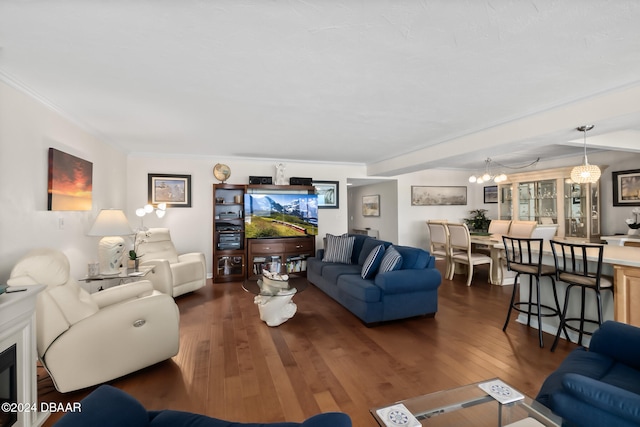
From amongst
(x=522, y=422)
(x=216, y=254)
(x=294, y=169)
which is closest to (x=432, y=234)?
(x=294, y=169)

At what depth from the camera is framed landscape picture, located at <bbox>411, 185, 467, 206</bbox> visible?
7.24m

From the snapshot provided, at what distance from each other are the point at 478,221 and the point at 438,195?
115cm

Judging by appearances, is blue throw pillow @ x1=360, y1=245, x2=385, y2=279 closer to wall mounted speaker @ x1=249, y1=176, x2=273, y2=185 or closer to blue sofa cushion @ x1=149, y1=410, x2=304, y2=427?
blue sofa cushion @ x1=149, y1=410, x2=304, y2=427

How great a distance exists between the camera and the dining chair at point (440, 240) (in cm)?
538

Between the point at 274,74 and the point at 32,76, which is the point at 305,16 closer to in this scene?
the point at 274,74

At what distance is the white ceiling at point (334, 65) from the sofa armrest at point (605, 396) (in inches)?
71.4

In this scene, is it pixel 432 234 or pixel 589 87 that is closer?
pixel 589 87

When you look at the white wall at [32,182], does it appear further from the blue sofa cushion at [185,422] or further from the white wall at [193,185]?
the blue sofa cushion at [185,422]

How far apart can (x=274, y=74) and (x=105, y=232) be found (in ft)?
7.92

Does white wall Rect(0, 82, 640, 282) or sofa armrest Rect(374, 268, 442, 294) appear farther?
sofa armrest Rect(374, 268, 442, 294)

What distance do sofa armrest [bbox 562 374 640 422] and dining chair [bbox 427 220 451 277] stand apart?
169 inches

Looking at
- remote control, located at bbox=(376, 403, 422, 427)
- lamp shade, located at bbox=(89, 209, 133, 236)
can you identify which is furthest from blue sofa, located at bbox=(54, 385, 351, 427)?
lamp shade, located at bbox=(89, 209, 133, 236)

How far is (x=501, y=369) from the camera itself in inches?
90.7

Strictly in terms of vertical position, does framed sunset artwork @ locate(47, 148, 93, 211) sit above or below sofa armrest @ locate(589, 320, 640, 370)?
above
